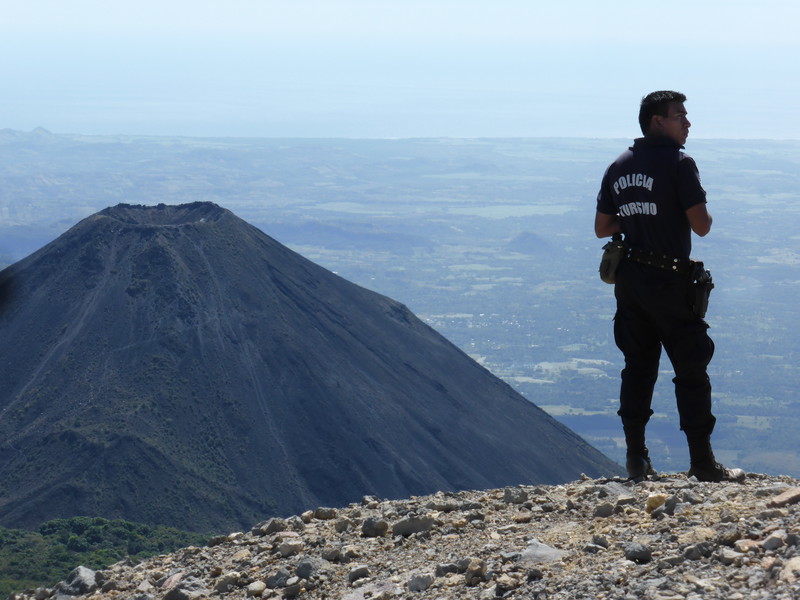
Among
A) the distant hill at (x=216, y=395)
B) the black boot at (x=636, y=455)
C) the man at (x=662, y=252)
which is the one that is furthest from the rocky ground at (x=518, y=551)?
the distant hill at (x=216, y=395)

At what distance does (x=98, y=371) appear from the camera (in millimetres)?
51125

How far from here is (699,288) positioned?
8430mm

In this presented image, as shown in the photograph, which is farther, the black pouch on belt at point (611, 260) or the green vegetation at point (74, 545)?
the green vegetation at point (74, 545)

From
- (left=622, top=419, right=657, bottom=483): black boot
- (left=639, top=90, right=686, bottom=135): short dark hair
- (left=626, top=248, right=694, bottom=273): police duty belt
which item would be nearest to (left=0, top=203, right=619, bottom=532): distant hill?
(left=622, top=419, right=657, bottom=483): black boot

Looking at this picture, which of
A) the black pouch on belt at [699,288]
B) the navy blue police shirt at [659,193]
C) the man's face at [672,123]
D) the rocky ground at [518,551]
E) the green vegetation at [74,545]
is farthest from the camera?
the green vegetation at [74,545]

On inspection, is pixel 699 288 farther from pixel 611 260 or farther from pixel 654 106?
pixel 654 106

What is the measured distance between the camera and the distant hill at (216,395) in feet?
153

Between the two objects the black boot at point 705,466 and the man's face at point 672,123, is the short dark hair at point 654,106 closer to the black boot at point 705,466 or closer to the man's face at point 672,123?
the man's face at point 672,123

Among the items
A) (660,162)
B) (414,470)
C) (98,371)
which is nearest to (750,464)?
(414,470)

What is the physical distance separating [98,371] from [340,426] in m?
10.3

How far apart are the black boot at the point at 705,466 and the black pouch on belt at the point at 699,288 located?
3.53 ft

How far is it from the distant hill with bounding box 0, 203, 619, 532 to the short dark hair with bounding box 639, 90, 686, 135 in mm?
35666

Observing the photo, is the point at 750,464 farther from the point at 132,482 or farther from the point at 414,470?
the point at 132,482

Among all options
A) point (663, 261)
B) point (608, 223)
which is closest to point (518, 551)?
point (663, 261)
